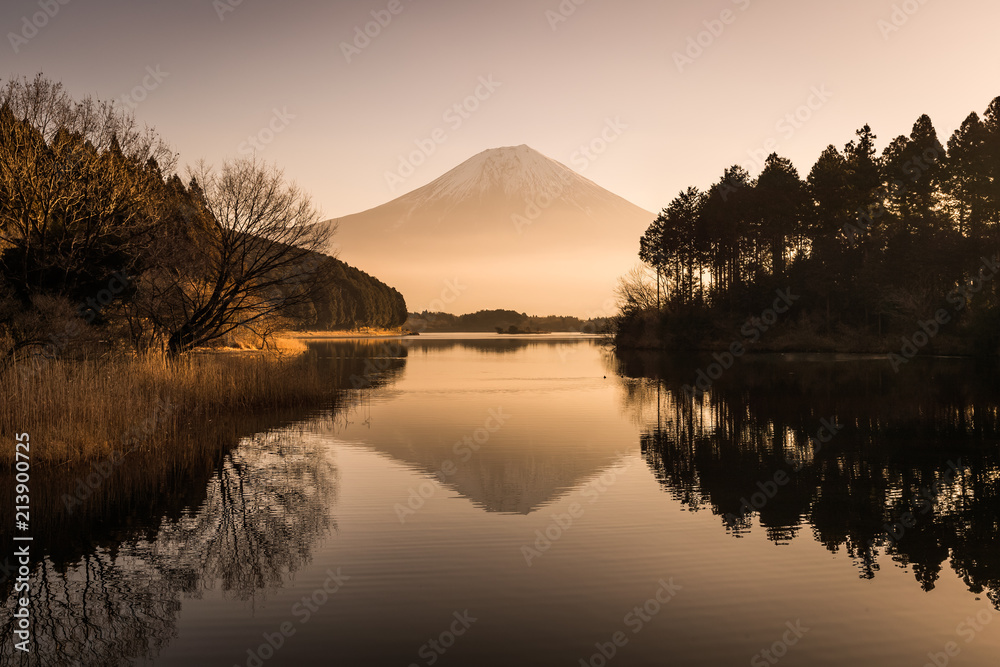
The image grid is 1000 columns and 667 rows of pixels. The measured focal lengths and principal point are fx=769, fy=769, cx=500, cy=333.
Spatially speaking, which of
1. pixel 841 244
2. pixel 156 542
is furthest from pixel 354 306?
pixel 156 542

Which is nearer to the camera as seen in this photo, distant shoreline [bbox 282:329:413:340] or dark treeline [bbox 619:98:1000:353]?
dark treeline [bbox 619:98:1000:353]

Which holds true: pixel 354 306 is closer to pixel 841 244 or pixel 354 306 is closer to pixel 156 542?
pixel 841 244

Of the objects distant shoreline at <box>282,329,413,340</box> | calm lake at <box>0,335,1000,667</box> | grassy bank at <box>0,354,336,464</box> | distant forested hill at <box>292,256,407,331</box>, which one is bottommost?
calm lake at <box>0,335,1000,667</box>

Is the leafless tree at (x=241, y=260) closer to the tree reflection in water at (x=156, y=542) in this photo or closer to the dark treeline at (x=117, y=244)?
the dark treeline at (x=117, y=244)

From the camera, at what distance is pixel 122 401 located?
16.1m

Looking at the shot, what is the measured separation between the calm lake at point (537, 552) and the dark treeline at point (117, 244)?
7858 mm

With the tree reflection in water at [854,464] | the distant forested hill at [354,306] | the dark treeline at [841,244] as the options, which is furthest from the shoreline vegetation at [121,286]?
the distant forested hill at [354,306]

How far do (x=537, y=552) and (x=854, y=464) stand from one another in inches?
315

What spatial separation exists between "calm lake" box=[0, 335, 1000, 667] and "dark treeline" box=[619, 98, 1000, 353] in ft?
140

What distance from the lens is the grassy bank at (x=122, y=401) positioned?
45.3 feet

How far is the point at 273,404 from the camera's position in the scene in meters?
24.5

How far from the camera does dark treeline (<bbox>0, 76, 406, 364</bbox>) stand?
20.9 m

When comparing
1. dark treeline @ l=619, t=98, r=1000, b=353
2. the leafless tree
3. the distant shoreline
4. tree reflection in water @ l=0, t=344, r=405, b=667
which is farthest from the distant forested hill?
tree reflection in water @ l=0, t=344, r=405, b=667

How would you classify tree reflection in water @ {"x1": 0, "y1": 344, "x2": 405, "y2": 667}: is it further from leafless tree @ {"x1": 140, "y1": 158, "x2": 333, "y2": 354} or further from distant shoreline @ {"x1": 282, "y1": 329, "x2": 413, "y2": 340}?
distant shoreline @ {"x1": 282, "y1": 329, "x2": 413, "y2": 340}
